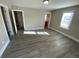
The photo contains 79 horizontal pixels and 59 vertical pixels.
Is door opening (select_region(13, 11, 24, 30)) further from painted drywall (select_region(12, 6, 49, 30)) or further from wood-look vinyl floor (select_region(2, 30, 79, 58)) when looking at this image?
wood-look vinyl floor (select_region(2, 30, 79, 58))

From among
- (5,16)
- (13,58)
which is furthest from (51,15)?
(13,58)

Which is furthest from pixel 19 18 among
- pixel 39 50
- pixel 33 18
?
pixel 39 50

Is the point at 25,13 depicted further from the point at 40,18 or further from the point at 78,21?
the point at 78,21

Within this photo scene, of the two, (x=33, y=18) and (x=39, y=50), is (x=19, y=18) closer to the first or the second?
(x=33, y=18)

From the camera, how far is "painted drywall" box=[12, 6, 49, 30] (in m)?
5.85

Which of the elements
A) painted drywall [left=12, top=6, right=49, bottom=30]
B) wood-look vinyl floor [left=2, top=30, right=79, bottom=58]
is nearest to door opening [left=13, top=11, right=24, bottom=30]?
painted drywall [left=12, top=6, right=49, bottom=30]

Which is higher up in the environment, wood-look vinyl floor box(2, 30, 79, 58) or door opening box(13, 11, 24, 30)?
door opening box(13, 11, 24, 30)

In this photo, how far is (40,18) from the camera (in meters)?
6.73

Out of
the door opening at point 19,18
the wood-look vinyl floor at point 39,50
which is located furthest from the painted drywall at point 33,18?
the wood-look vinyl floor at point 39,50

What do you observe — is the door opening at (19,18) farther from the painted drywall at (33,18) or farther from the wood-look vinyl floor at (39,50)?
the wood-look vinyl floor at (39,50)

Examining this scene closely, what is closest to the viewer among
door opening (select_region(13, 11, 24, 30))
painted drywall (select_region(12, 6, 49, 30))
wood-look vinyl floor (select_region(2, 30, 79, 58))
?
wood-look vinyl floor (select_region(2, 30, 79, 58))

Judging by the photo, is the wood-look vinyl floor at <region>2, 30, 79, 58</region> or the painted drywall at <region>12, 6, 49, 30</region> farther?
the painted drywall at <region>12, 6, 49, 30</region>

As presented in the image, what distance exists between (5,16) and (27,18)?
2.19 metres

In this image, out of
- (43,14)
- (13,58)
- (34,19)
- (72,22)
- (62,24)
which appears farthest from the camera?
(43,14)
